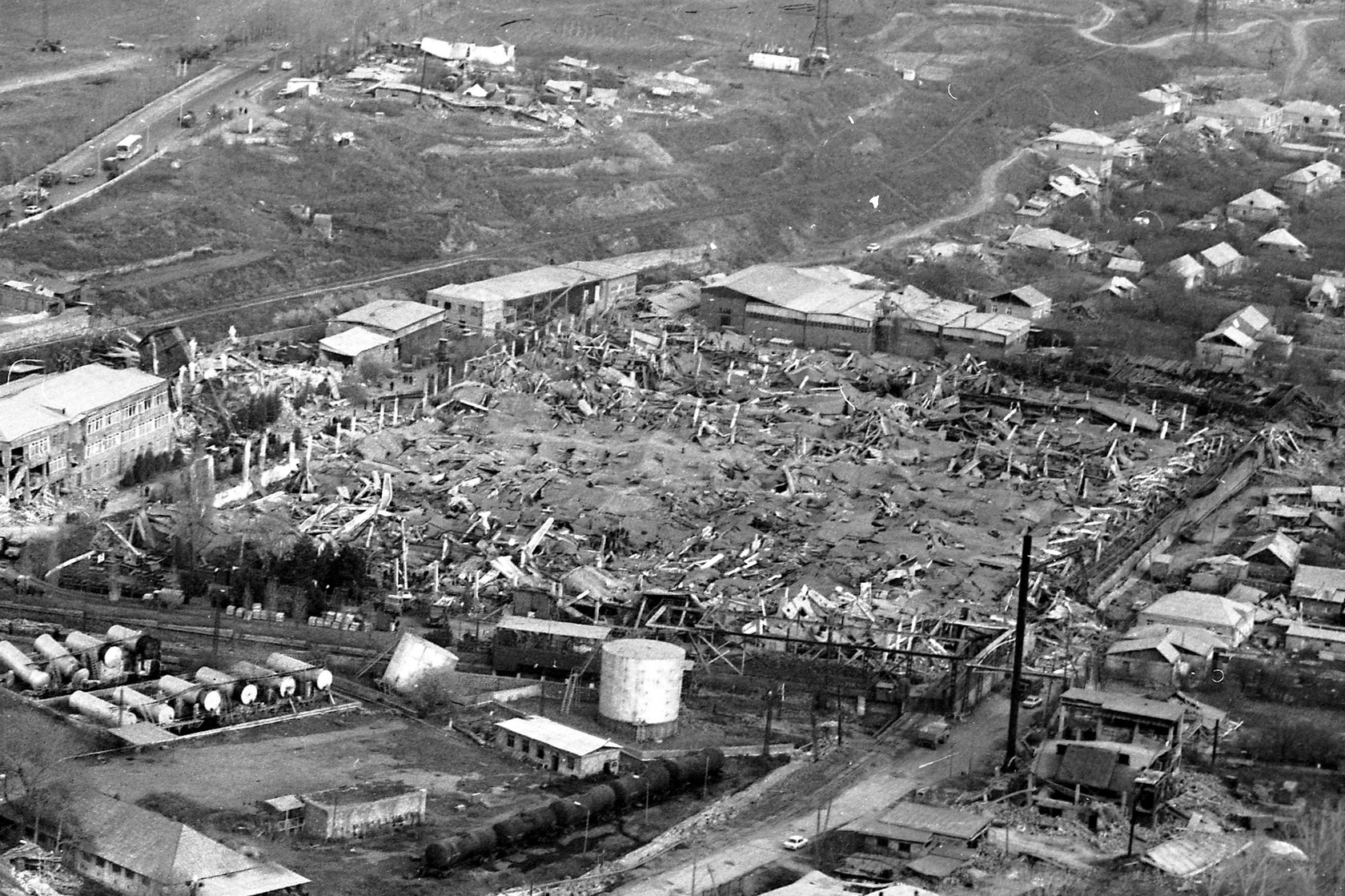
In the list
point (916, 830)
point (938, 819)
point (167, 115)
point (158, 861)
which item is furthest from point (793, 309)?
point (158, 861)

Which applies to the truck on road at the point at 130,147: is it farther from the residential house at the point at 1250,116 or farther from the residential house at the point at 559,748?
the residential house at the point at 1250,116

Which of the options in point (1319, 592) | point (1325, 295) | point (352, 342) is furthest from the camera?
point (1325, 295)

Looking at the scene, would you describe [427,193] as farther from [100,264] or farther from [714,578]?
[714,578]

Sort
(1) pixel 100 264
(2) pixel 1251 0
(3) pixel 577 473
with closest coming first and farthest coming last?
(3) pixel 577 473
(1) pixel 100 264
(2) pixel 1251 0

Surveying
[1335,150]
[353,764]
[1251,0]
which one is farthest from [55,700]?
[1251,0]

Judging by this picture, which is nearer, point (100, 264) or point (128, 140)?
point (100, 264)

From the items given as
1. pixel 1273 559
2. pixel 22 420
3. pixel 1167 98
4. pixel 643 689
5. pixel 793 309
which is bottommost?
pixel 1167 98

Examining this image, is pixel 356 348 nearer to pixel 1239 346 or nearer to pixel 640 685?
pixel 640 685
